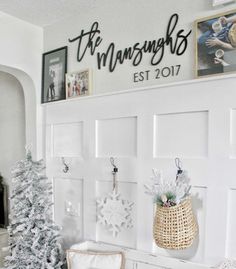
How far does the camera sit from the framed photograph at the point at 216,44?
1413 millimetres

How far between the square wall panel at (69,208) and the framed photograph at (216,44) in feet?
3.76

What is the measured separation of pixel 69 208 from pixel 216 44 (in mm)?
1467

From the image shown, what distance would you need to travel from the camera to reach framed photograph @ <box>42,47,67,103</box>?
2135 mm

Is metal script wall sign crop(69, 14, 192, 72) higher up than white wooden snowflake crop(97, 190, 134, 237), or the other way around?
metal script wall sign crop(69, 14, 192, 72)

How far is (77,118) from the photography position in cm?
203

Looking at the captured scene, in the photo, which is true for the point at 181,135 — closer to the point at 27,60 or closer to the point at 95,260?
the point at 95,260

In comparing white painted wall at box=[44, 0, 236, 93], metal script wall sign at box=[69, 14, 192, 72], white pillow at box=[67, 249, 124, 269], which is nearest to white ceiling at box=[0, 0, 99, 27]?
white painted wall at box=[44, 0, 236, 93]

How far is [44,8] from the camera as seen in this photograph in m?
1.97

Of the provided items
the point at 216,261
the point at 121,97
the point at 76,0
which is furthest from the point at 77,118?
the point at 216,261

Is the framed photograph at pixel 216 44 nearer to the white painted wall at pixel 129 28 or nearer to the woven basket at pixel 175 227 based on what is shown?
the white painted wall at pixel 129 28

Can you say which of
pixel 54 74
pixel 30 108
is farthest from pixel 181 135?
pixel 30 108

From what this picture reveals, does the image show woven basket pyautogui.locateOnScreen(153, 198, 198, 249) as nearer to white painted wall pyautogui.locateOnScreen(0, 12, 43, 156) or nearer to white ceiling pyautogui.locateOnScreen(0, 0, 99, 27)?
white painted wall pyautogui.locateOnScreen(0, 12, 43, 156)

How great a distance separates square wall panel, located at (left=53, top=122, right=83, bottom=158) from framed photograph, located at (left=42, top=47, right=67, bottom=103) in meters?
0.23

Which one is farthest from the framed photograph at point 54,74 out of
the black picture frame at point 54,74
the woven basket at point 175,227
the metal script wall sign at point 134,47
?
the woven basket at point 175,227
